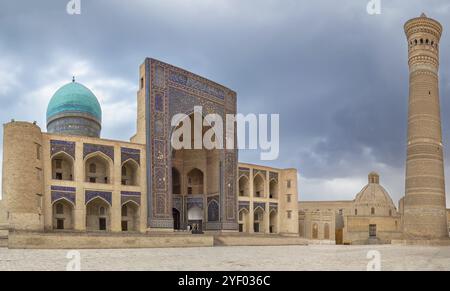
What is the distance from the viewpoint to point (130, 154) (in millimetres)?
24844

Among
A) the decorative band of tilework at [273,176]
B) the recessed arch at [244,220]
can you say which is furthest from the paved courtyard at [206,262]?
the decorative band of tilework at [273,176]

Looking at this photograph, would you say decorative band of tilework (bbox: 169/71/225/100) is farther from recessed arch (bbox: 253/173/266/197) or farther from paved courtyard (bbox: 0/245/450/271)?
paved courtyard (bbox: 0/245/450/271)

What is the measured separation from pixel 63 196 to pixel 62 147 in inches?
95.7

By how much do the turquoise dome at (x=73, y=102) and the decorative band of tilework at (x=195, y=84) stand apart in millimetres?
6814

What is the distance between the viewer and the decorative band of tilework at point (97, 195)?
23281 mm

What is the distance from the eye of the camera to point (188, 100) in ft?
91.0

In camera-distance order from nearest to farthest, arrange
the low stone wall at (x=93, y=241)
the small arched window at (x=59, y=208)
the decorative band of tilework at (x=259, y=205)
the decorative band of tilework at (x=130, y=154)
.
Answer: the low stone wall at (x=93, y=241)
the small arched window at (x=59, y=208)
the decorative band of tilework at (x=130, y=154)
the decorative band of tilework at (x=259, y=205)

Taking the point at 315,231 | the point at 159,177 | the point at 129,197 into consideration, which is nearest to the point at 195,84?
the point at 159,177

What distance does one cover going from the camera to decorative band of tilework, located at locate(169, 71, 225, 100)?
27188mm

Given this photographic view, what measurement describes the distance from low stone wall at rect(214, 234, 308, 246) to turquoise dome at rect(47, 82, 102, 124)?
1242 centimetres

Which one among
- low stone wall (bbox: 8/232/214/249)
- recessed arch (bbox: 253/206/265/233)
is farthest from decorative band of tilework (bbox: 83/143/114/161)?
recessed arch (bbox: 253/206/265/233)

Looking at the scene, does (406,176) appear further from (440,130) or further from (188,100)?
(188,100)

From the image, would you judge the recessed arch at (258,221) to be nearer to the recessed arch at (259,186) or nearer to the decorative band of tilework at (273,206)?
the decorative band of tilework at (273,206)

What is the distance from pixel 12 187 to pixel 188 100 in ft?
38.1
